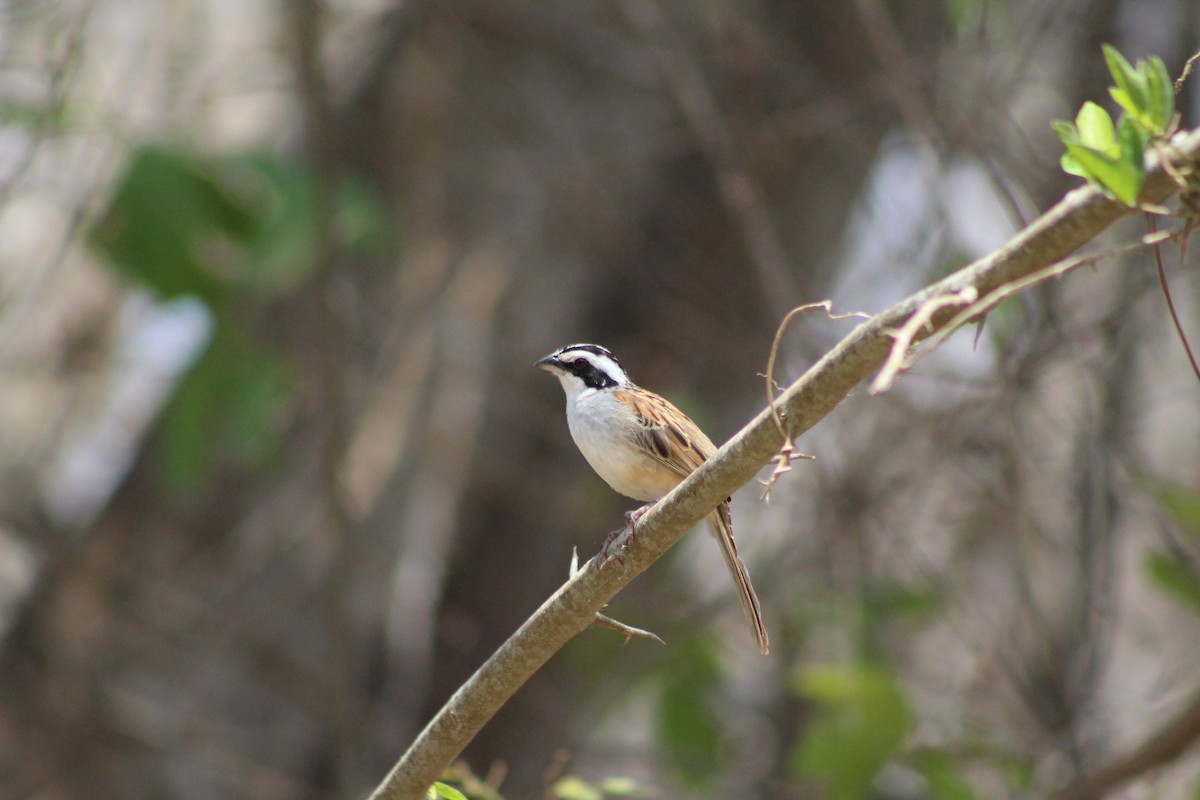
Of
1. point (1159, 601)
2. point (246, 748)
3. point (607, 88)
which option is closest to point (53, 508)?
point (246, 748)

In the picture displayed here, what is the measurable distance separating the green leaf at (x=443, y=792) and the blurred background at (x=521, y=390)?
122 inches

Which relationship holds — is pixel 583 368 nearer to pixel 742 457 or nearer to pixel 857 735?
pixel 857 735

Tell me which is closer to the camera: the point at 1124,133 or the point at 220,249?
the point at 1124,133

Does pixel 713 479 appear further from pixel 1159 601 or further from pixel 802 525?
pixel 1159 601

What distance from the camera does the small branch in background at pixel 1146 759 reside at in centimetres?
505

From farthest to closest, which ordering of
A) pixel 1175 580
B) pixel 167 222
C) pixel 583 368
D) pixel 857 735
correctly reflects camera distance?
1. pixel 1175 580
2. pixel 167 222
3. pixel 857 735
4. pixel 583 368

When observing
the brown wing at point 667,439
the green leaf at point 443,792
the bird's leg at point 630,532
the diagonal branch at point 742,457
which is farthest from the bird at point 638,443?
the green leaf at point 443,792

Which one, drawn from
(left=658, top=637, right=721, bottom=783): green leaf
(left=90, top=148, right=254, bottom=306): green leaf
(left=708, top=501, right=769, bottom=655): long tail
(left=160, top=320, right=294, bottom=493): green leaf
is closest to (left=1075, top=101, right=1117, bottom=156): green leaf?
(left=708, top=501, right=769, bottom=655): long tail

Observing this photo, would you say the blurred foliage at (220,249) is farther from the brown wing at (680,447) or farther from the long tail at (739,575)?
the long tail at (739,575)

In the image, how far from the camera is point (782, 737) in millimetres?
7715

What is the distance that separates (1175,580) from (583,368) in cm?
288

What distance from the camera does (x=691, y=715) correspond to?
21.9ft

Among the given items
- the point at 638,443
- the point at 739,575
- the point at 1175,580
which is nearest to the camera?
the point at 739,575

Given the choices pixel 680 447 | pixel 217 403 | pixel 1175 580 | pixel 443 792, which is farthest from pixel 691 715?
pixel 443 792
